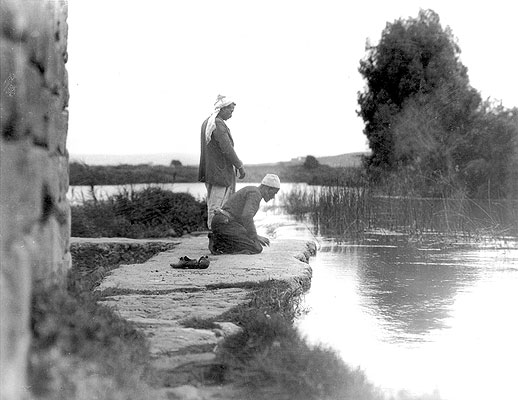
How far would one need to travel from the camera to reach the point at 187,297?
480 cm

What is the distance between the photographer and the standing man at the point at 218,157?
7742mm

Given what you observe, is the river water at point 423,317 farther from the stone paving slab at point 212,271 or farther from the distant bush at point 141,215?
the distant bush at point 141,215

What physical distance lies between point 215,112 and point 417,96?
18917 millimetres

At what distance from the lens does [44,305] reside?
2.86 metres

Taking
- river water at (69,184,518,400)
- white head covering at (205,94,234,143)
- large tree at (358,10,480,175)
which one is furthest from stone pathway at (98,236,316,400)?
large tree at (358,10,480,175)

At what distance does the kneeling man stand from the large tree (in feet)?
58.5

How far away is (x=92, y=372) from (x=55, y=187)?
0.88 meters

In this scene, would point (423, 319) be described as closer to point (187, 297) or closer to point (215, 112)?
point (187, 297)

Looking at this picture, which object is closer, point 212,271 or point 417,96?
point 212,271

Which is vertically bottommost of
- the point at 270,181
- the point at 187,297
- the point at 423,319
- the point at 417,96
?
the point at 423,319

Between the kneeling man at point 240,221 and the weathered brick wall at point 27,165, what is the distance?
3741 millimetres

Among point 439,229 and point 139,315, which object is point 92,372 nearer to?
point 139,315

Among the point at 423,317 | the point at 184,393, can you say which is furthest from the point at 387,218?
the point at 184,393

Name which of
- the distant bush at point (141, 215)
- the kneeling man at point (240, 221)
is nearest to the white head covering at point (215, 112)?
the kneeling man at point (240, 221)
